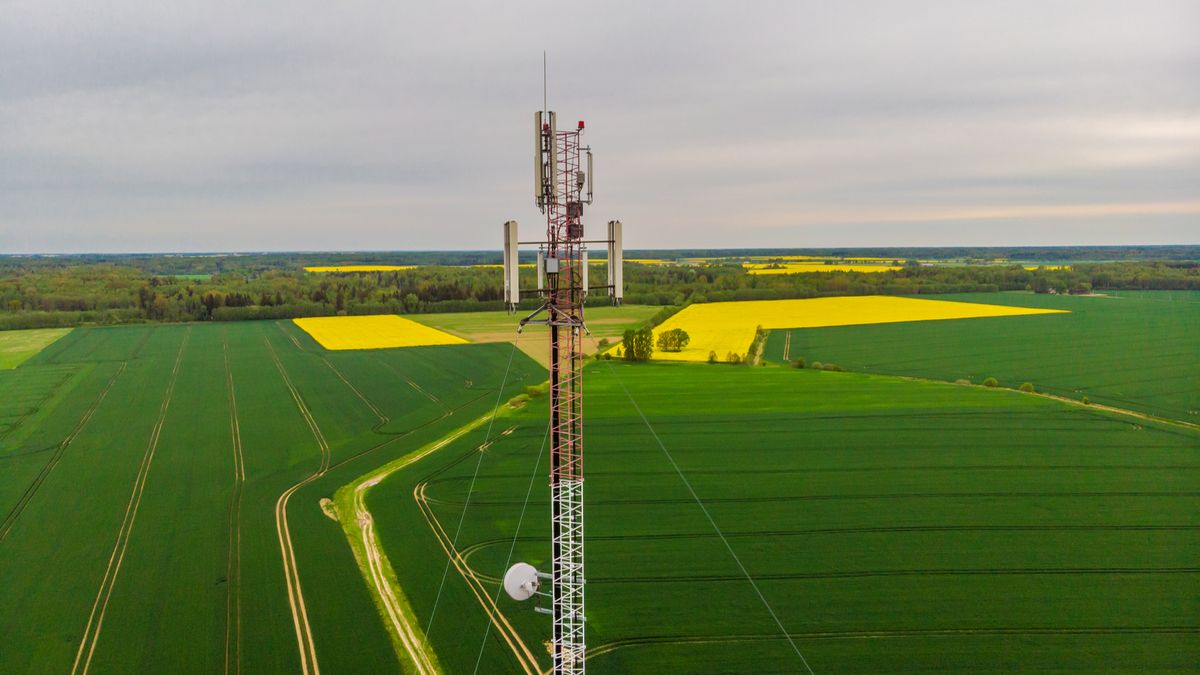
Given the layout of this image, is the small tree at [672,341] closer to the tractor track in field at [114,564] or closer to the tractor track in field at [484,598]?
the tractor track in field at [114,564]

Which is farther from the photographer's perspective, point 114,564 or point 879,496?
point 879,496

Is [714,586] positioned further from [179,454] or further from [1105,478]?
[179,454]

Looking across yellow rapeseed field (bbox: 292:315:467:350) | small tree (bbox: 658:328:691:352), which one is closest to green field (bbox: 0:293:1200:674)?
small tree (bbox: 658:328:691:352)

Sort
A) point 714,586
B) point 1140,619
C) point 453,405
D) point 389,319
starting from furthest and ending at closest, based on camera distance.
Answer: point 389,319 → point 453,405 → point 714,586 → point 1140,619

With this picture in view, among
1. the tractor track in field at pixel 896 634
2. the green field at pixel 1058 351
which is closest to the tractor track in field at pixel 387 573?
the tractor track in field at pixel 896 634

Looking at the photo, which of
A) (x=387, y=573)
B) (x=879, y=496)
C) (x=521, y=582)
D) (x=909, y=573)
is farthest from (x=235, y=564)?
(x=879, y=496)

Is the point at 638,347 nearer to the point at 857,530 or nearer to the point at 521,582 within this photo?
the point at 857,530


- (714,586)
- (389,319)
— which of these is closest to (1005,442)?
(714,586)
